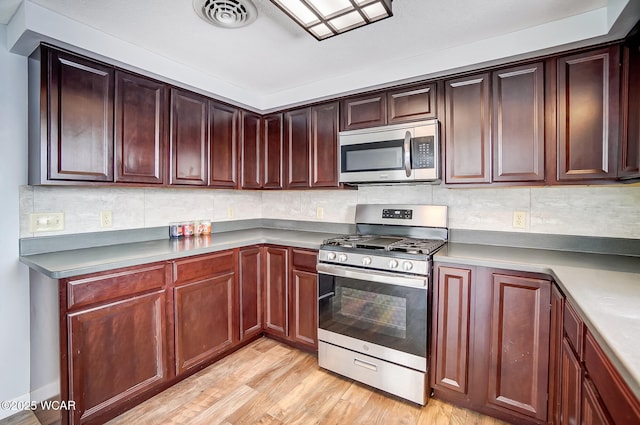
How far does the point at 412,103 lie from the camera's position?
222cm

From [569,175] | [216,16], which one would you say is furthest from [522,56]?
[216,16]

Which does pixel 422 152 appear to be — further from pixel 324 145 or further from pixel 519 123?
pixel 324 145

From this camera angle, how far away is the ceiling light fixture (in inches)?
54.8

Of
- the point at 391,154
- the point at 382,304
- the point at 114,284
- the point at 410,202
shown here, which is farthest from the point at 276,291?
the point at 391,154

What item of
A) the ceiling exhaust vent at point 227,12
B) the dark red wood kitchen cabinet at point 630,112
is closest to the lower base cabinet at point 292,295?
the ceiling exhaust vent at point 227,12

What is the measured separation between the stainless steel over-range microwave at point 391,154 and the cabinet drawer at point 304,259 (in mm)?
642

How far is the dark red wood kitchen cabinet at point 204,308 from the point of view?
6.72 feet

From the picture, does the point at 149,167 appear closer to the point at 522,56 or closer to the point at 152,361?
the point at 152,361

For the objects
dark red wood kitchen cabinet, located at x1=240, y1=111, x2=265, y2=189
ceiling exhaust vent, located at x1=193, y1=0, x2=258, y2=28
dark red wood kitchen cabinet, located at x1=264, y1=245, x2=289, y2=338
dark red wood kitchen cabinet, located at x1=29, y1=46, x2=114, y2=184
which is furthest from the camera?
dark red wood kitchen cabinet, located at x1=240, y1=111, x2=265, y2=189

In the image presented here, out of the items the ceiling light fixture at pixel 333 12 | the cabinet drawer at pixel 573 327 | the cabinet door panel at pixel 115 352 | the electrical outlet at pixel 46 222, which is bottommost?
the cabinet door panel at pixel 115 352

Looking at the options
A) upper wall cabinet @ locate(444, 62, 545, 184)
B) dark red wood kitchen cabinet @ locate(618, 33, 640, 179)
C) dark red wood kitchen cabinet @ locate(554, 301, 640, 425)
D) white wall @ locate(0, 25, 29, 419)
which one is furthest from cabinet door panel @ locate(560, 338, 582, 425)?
white wall @ locate(0, 25, 29, 419)

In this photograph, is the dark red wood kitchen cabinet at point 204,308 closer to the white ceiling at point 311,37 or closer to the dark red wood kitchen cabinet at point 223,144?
the dark red wood kitchen cabinet at point 223,144

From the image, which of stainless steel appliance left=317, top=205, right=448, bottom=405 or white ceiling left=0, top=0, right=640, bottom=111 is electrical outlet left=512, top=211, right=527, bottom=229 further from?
white ceiling left=0, top=0, right=640, bottom=111

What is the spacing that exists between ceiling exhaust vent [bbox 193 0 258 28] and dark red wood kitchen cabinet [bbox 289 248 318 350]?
1.54 m
